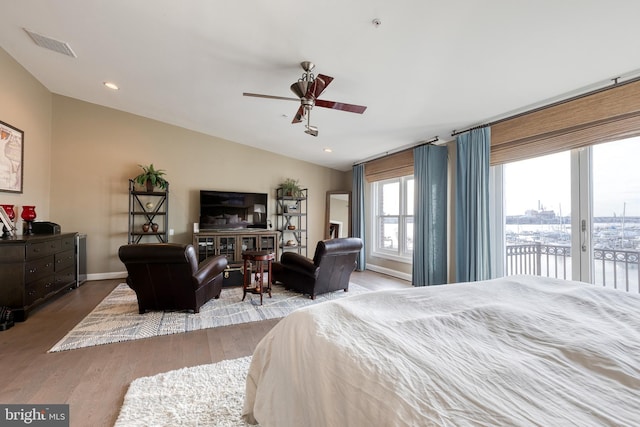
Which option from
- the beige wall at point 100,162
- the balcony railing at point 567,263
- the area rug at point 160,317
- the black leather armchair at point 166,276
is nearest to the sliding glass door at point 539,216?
the balcony railing at point 567,263

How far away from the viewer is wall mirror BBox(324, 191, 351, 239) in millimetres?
7020

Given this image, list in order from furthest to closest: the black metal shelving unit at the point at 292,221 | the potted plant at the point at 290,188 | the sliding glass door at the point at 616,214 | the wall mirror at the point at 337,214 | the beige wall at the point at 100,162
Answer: the wall mirror at the point at 337,214
the black metal shelving unit at the point at 292,221
the potted plant at the point at 290,188
the beige wall at the point at 100,162
the sliding glass door at the point at 616,214

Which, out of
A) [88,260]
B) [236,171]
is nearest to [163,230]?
[88,260]

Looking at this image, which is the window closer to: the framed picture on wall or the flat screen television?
the flat screen television

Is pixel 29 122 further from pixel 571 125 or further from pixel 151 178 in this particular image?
pixel 571 125

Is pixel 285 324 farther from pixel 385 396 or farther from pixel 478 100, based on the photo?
pixel 478 100

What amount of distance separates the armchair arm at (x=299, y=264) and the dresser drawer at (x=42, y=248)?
2.98 meters

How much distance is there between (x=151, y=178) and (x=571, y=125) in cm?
614

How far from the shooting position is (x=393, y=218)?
594 cm

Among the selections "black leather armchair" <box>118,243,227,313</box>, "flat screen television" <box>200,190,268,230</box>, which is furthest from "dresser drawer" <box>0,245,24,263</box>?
"flat screen television" <box>200,190,268,230</box>

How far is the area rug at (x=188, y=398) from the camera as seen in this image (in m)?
1.57

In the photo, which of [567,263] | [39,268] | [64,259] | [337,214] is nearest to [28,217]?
[64,259]

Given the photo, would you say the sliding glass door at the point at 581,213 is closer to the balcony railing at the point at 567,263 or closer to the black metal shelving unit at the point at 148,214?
the balcony railing at the point at 567,263

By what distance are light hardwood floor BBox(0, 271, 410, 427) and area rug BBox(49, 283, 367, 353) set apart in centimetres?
12
